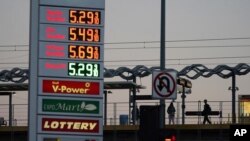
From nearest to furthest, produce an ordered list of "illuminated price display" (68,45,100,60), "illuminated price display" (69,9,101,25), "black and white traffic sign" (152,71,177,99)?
"illuminated price display" (68,45,100,60)
"illuminated price display" (69,9,101,25)
"black and white traffic sign" (152,71,177,99)

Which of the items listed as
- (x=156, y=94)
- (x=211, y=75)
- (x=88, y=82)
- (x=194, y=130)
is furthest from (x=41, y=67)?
(x=211, y=75)

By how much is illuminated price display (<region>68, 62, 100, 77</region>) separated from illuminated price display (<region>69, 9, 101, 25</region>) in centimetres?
144

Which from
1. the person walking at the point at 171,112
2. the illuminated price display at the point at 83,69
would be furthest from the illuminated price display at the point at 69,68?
the person walking at the point at 171,112

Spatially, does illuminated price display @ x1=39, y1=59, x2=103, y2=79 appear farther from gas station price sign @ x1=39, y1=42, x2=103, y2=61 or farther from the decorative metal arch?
the decorative metal arch

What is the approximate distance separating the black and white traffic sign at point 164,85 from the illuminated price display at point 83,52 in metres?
2.53

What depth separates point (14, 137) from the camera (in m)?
55.9

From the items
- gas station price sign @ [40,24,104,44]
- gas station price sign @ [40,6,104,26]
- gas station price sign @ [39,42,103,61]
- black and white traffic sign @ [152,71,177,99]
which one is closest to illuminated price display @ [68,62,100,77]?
gas station price sign @ [39,42,103,61]

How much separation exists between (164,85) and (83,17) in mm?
3991

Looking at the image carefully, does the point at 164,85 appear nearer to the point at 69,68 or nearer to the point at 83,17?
the point at 69,68

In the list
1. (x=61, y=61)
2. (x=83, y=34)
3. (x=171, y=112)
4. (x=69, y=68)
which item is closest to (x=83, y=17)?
(x=83, y=34)

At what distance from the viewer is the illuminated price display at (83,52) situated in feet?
107

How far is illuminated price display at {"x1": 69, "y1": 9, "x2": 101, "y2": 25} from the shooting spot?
108ft

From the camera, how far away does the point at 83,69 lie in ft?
108

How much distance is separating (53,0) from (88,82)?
3.06m
